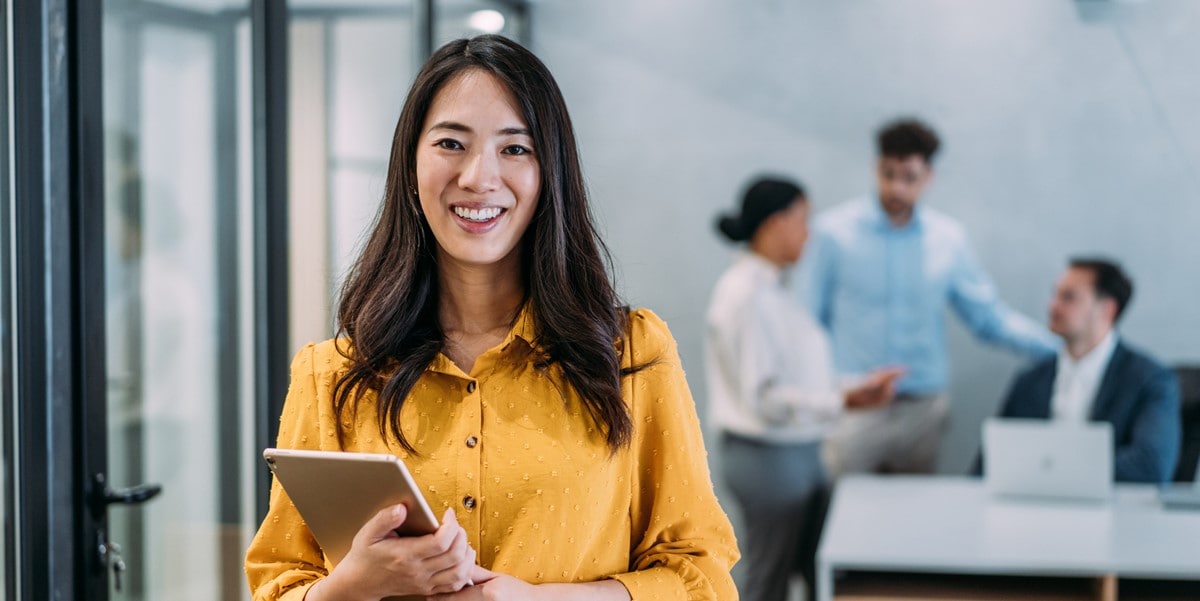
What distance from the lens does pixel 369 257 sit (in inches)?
57.7

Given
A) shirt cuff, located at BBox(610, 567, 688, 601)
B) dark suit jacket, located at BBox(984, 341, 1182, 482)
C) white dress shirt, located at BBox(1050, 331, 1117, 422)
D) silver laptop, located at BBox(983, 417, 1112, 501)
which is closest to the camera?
shirt cuff, located at BBox(610, 567, 688, 601)

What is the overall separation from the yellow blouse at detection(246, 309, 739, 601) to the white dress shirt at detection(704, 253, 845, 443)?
268 cm

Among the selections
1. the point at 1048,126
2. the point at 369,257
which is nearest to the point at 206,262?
the point at 369,257

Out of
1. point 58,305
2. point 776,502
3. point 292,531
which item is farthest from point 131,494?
point 776,502

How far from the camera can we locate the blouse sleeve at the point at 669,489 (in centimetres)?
141

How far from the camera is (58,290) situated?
2.05 metres

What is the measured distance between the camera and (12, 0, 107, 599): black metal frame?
198 cm

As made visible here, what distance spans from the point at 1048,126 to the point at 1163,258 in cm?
60

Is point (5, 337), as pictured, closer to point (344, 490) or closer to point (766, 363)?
point (344, 490)

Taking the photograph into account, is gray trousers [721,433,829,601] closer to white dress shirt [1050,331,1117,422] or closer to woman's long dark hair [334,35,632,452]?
white dress shirt [1050,331,1117,422]

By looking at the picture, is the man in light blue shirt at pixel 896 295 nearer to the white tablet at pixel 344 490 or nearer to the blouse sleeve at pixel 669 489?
the blouse sleeve at pixel 669 489

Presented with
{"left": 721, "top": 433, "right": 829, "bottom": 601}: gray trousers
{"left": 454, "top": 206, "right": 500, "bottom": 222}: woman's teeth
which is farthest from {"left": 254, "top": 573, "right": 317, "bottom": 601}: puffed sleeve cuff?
{"left": 721, "top": 433, "right": 829, "bottom": 601}: gray trousers

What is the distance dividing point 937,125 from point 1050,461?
1.28 meters

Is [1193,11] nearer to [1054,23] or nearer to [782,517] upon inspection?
[1054,23]
